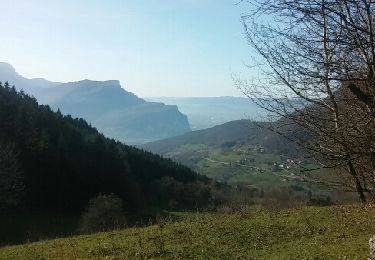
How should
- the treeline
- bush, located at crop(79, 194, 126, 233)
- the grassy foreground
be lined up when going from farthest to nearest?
the treeline
bush, located at crop(79, 194, 126, 233)
the grassy foreground

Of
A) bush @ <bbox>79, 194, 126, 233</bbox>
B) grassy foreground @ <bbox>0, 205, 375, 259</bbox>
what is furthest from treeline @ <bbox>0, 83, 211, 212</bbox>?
grassy foreground @ <bbox>0, 205, 375, 259</bbox>

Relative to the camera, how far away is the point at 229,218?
2372 centimetres

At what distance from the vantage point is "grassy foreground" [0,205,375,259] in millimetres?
15070

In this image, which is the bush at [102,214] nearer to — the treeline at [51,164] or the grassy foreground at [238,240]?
the treeline at [51,164]

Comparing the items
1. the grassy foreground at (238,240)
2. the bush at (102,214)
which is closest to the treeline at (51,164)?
the bush at (102,214)

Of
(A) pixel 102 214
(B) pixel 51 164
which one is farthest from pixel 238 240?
(B) pixel 51 164

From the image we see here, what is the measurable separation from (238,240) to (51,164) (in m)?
61.7

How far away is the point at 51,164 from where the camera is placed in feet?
244

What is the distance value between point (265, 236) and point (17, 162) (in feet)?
189

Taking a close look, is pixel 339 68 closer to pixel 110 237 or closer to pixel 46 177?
pixel 110 237

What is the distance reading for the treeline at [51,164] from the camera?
67.7m

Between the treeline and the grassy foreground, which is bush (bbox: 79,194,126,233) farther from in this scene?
the grassy foreground

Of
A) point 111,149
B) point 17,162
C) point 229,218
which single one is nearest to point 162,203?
point 111,149

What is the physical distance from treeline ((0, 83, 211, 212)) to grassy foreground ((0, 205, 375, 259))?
1759 inches
